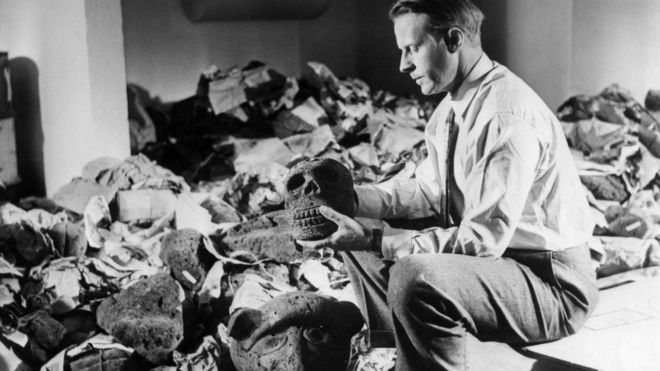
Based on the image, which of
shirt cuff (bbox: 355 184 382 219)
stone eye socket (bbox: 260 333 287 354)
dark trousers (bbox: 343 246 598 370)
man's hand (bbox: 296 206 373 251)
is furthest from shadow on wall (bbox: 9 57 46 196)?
dark trousers (bbox: 343 246 598 370)

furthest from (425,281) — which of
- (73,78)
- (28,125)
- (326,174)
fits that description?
(28,125)

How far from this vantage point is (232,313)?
3012mm

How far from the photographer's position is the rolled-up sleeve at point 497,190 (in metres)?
2.00

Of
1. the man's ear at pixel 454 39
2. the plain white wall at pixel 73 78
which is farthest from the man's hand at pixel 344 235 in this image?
the plain white wall at pixel 73 78

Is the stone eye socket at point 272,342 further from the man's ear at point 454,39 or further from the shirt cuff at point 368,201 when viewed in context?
the man's ear at point 454,39

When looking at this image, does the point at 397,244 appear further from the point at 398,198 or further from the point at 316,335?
the point at 316,335

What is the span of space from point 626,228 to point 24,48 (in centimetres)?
340

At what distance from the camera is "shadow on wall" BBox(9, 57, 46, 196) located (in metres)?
4.99

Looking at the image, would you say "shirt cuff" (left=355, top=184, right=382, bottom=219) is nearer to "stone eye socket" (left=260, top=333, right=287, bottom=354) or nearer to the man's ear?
the man's ear

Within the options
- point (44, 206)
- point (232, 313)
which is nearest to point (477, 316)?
point (232, 313)

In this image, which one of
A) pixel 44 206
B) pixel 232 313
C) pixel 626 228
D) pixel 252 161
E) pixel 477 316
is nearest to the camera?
pixel 477 316

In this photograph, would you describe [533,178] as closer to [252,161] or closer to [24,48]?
[252,161]

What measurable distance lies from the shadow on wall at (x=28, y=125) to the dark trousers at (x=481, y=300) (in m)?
3.49

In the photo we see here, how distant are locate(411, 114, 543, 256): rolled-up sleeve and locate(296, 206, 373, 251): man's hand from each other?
0.15 meters
